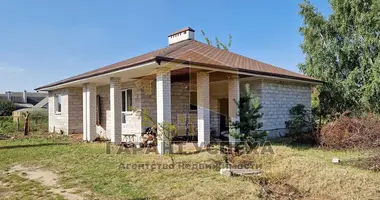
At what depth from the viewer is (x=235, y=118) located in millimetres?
10992

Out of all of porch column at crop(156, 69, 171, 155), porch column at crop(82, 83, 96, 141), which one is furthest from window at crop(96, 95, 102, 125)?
porch column at crop(156, 69, 171, 155)

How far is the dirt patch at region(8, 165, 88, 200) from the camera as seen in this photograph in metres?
5.48

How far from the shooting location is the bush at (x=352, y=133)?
813cm

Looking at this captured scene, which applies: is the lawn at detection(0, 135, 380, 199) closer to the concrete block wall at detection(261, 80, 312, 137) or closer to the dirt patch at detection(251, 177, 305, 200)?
the dirt patch at detection(251, 177, 305, 200)

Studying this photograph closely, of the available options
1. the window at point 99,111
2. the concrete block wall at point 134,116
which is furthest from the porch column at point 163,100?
the window at point 99,111

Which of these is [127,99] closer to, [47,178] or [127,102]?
[127,102]

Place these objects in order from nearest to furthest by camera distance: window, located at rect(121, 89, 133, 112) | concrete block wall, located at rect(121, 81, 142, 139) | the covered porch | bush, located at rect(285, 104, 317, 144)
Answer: the covered porch < bush, located at rect(285, 104, 317, 144) < concrete block wall, located at rect(121, 81, 142, 139) < window, located at rect(121, 89, 133, 112)

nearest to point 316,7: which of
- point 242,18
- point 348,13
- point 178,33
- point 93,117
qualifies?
point 348,13

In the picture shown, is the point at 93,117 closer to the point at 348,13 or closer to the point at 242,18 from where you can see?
the point at 242,18

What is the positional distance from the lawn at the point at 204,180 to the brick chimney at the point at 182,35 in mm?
9008

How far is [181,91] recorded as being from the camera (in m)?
14.4

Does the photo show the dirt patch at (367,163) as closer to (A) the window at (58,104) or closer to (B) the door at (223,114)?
(B) the door at (223,114)

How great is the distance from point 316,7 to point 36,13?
17.4 meters

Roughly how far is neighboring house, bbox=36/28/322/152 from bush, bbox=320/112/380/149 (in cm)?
321
